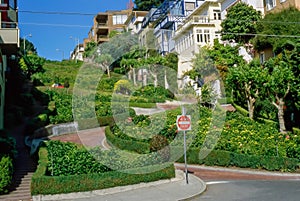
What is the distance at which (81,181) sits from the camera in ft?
43.7

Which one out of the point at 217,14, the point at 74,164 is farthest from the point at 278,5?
the point at 74,164

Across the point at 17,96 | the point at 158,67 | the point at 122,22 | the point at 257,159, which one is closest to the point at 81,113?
the point at 17,96

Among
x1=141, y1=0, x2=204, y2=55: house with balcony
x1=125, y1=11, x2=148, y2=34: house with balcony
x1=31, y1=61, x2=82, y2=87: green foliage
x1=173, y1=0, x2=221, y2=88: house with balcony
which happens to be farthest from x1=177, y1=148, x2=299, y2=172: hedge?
x1=125, y1=11, x2=148, y2=34: house with balcony

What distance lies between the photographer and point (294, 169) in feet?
56.4

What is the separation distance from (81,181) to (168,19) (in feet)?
138

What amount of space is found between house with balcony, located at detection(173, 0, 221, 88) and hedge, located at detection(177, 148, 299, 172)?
2184cm

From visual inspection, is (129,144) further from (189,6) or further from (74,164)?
(189,6)

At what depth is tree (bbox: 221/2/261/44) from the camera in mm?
34247

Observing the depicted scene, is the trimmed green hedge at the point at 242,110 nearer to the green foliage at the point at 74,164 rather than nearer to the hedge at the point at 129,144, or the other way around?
the hedge at the point at 129,144

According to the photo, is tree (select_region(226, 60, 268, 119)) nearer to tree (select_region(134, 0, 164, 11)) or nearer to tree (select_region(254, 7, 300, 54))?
tree (select_region(254, 7, 300, 54))

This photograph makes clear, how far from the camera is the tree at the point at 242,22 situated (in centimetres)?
3425

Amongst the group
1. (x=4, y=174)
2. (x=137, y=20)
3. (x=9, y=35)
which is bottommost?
(x=4, y=174)

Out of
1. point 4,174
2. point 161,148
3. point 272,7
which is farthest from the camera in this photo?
point 272,7

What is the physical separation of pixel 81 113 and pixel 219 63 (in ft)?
48.1
